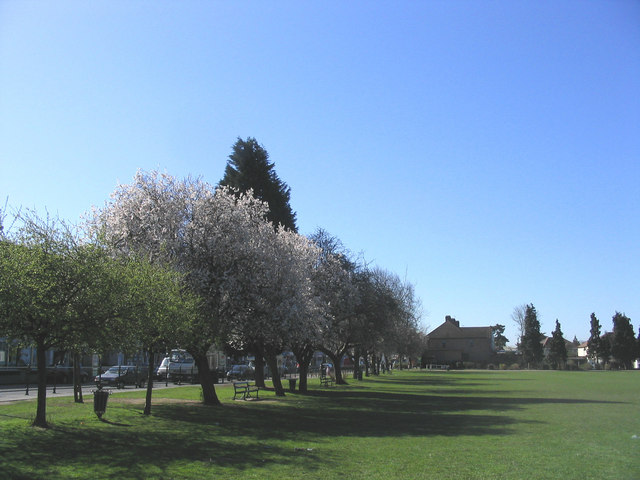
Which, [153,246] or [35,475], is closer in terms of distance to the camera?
[35,475]

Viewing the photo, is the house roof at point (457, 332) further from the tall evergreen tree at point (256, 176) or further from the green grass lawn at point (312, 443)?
the green grass lawn at point (312, 443)

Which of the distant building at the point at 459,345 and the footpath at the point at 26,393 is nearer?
the footpath at the point at 26,393

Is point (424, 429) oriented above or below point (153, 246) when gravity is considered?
below

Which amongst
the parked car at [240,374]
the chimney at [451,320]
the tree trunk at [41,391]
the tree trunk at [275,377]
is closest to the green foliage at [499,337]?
the chimney at [451,320]

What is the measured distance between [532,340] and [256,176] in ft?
301

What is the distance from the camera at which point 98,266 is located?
15.0m

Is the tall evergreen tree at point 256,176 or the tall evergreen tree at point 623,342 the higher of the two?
the tall evergreen tree at point 256,176

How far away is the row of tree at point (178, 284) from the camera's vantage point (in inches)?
566

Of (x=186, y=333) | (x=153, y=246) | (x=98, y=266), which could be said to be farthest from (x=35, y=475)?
(x=153, y=246)

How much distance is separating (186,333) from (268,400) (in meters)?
11.1

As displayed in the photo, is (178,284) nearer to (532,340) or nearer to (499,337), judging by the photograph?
(532,340)

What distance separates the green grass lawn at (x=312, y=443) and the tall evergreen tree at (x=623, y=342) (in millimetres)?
96801

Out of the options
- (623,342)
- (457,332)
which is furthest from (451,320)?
(623,342)

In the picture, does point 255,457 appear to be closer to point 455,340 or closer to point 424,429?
point 424,429
